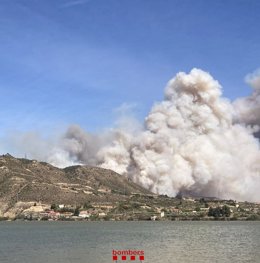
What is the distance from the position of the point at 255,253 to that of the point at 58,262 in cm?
3129

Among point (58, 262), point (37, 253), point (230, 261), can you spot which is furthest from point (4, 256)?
point (230, 261)

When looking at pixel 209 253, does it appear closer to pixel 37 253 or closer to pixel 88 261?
pixel 88 261

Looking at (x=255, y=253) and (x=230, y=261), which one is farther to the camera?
(x=255, y=253)

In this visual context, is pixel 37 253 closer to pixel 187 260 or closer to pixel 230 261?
pixel 187 260

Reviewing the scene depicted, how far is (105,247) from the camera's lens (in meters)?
95.9

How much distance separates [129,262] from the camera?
67250 millimetres

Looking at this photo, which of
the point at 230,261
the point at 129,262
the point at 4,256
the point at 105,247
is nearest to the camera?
the point at 129,262

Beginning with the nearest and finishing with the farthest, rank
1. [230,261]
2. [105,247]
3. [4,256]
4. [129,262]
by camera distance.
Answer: [129,262] < [230,261] < [4,256] < [105,247]

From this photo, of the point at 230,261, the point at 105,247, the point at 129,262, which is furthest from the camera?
the point at 105,247

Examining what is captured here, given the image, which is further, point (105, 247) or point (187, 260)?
point (105, 247)

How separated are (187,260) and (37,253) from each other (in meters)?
25.7

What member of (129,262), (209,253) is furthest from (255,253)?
(129,262)

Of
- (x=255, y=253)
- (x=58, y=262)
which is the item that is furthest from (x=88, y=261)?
(x=255, y=253)

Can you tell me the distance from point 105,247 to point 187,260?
26559 mm
